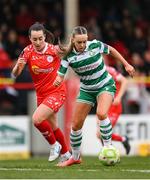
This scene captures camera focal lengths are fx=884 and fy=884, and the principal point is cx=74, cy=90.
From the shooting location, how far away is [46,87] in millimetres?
13648

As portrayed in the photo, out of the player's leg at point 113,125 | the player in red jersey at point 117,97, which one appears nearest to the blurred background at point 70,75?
the player's leg at point 113,125

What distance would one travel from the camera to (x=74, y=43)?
41.2ft

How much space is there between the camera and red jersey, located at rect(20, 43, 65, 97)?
1353cm

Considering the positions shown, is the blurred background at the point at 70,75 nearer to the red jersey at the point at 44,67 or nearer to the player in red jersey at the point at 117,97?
the player in red jersey at the point at 117,97

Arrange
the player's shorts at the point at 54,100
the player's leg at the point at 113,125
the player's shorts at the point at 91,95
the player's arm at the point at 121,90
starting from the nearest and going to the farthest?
the player's shorts at the point at 91,95, the player's shorts at the point at 54,100, the player's arm at the point at 121,90, the player's leg at the point at 113,125

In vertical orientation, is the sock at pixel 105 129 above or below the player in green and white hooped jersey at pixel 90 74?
below

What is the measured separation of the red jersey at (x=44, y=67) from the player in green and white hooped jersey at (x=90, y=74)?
2.46 ft

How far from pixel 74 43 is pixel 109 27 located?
10372mm

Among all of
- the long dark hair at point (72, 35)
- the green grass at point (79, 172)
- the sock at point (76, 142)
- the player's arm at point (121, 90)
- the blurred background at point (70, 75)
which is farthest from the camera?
the blurred background at point (70, 75)

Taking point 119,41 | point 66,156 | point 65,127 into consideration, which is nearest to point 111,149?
point 66,156

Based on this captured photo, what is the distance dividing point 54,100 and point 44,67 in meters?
0.54

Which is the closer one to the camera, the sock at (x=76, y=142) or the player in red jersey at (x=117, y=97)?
the sock at (x=76, y=142)

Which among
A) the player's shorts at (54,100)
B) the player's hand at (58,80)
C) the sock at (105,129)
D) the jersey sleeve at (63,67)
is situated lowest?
the sock at (105,129)

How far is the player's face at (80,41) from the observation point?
12438mm
